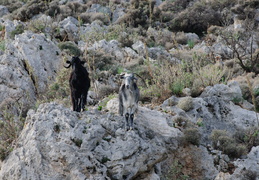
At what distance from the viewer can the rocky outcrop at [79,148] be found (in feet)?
16.3

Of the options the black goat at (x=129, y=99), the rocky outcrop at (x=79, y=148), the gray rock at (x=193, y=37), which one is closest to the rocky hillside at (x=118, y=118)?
the rocky outcrop at (x=79, y=148)

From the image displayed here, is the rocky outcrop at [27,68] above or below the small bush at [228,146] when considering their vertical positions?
above

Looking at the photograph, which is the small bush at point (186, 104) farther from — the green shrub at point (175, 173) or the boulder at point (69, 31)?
the boulder at point (69, 31)

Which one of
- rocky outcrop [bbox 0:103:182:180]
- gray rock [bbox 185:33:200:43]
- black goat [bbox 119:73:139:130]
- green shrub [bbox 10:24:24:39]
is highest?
black goat [bbox 119:73:139:130]

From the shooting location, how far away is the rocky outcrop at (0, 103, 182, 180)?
4.96 metres

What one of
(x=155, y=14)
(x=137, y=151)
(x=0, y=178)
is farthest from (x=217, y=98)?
(x=155, y=14)

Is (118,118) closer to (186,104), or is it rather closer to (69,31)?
(186,104)

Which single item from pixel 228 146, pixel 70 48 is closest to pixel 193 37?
pixel 70 48

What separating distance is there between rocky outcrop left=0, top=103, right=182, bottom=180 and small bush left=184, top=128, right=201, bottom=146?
0.63 m

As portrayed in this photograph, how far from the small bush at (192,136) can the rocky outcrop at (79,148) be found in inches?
24.8

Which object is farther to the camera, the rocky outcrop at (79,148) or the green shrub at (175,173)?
the green shrub at (175,173)

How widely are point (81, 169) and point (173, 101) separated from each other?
3.89m

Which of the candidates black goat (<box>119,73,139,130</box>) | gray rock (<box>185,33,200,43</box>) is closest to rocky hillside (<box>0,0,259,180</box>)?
black goat (<box>119,73,139,130</box>)

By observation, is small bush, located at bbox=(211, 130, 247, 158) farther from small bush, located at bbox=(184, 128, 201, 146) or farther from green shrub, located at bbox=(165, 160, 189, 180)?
green shrub, located at bbox=(165, 160, 189, 180)
